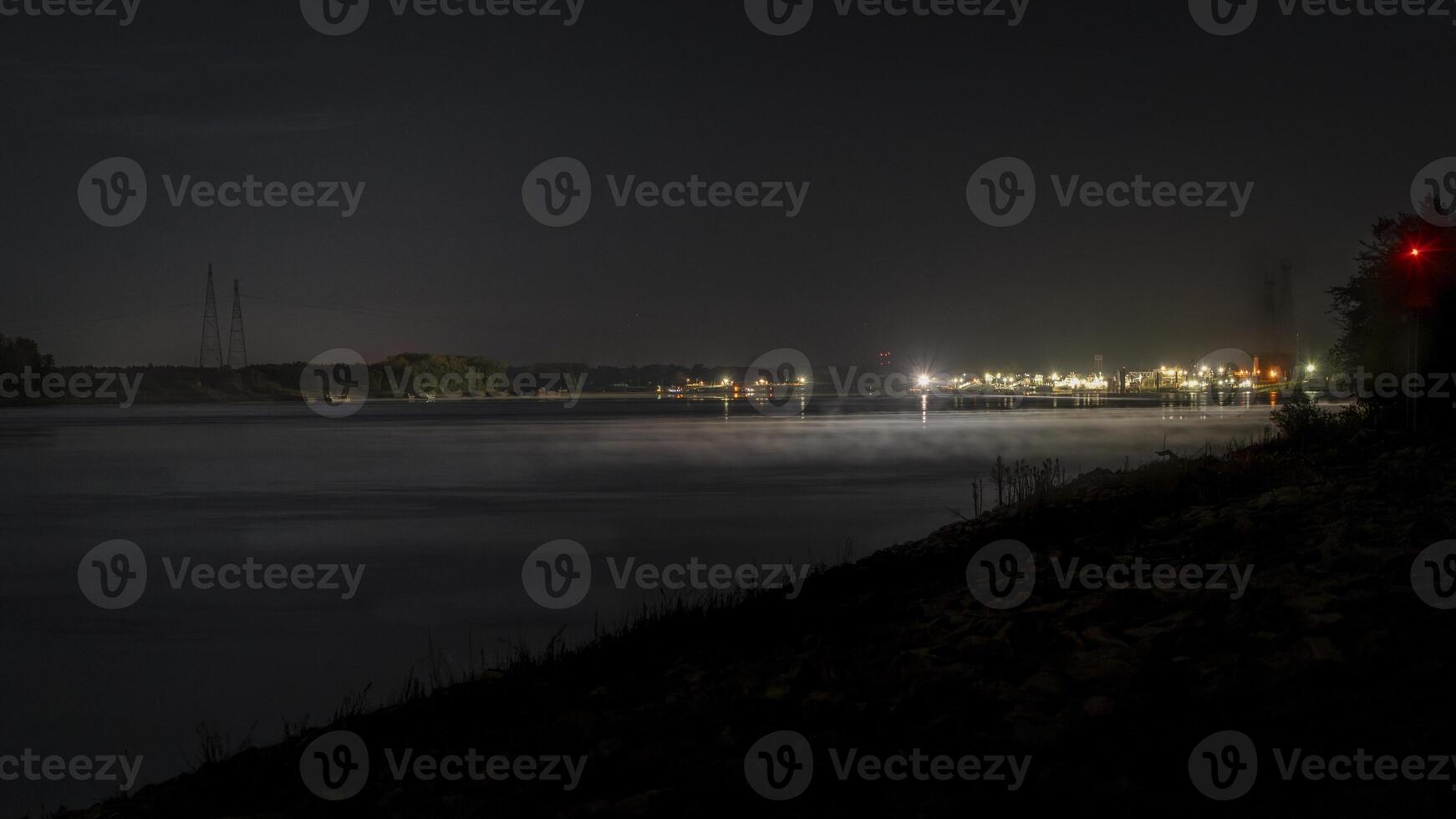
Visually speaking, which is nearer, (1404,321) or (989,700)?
(989,700)

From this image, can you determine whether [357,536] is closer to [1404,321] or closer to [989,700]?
[989,700]

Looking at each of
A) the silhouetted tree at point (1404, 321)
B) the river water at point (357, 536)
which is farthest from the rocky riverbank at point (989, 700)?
the silhouetted tree at point (1404, 321)

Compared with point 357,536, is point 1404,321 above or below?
above

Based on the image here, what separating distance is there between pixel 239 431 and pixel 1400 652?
72007 mm

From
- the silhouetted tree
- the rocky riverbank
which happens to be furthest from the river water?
the silhouetted tree

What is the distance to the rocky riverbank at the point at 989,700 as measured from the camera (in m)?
5.56

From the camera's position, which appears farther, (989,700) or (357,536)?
(357,536)

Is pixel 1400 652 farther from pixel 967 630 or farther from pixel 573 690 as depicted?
pixel 573 690

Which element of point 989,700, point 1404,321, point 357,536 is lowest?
point 357,536

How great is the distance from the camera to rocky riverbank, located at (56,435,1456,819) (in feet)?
18.2

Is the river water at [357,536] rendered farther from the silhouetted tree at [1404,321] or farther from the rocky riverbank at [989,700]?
the silhouetted tree at [1404,321]

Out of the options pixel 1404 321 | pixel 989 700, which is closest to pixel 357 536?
pixel 989 700

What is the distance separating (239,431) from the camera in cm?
6981

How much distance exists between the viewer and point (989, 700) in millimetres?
6801
